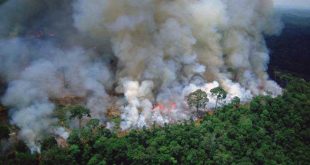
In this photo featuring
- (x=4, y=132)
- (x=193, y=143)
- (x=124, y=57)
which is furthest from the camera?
(x=124, y=57)

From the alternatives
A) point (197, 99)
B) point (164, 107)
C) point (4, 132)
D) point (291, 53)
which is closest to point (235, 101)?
point (197, 99)

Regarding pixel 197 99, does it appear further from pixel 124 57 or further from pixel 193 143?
pixel 124 57

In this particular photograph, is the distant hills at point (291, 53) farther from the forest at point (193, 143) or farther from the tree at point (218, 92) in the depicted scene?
the forest at point (193, 143)

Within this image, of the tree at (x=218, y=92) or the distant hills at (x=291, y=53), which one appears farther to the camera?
the distant hills at (x=291, y=53)

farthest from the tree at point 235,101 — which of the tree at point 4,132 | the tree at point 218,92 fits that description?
the tree at point 4,132

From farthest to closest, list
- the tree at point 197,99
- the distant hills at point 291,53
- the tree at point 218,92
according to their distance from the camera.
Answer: the distant hills at point 291,53 < the tree at point 218,92 < the tree at point 197,99

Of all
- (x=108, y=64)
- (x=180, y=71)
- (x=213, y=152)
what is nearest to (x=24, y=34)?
(x=108, y=64)
